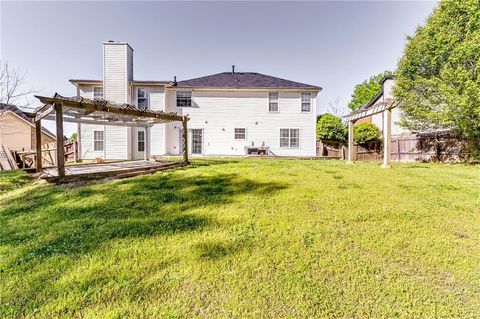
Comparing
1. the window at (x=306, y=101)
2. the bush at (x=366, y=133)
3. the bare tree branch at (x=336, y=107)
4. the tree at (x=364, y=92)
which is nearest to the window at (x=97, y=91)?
the window at (x=306, y=101)

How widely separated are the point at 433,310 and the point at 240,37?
18.0 m

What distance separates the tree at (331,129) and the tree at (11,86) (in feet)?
62.7


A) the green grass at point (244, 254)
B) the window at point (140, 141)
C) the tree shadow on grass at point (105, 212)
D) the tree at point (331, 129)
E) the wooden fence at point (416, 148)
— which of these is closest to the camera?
the green grass at point (244, 254)

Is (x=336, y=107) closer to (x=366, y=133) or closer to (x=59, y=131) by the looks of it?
(x=366, y=133)

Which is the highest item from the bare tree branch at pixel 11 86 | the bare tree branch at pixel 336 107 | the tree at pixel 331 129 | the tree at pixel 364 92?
the tree at pixel 364 92

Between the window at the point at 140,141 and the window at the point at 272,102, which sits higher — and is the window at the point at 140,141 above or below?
below

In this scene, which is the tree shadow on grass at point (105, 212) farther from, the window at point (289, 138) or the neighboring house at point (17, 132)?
the neighboring house at point (17, 132)

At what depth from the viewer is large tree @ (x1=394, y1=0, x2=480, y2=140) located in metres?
11.4

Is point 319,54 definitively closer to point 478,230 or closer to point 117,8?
point 117,8

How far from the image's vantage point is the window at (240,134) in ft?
59.0

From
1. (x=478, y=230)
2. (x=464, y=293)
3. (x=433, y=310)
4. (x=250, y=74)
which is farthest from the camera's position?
(x=250, y=74)

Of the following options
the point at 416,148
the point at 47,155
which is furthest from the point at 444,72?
the point at 47,155

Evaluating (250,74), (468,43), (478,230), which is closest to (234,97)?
(250,74)

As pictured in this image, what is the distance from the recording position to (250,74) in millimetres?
20312
